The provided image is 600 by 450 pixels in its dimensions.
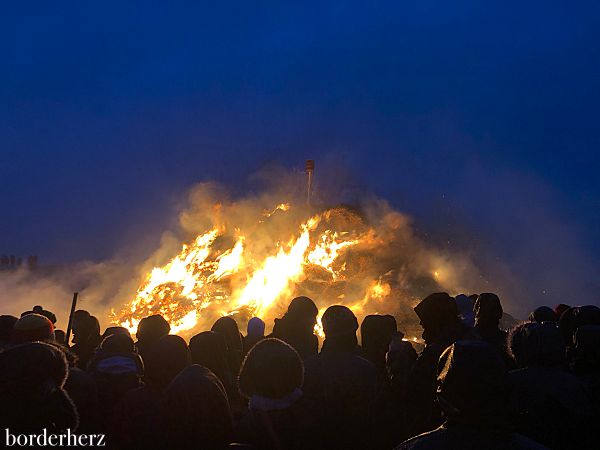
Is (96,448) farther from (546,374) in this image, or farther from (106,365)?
(546,374)

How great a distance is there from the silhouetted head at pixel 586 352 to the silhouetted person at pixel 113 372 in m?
4.35

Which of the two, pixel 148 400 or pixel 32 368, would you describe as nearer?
pixel 32 368

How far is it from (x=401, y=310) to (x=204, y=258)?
939cm

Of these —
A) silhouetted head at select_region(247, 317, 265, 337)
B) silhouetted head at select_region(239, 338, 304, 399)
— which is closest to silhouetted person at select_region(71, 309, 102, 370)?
silhouetted head at select_region(247, 317, 265, 337)

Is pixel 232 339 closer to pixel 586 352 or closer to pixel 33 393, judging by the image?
pixel 33 393

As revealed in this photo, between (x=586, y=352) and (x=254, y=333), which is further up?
(x=254, y=333)

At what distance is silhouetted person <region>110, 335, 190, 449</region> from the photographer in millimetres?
3755

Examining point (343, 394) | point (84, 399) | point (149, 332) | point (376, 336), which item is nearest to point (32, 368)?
point (84, 399)

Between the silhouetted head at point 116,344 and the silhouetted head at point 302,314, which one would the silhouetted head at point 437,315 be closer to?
the silhouetted head at point 302,314

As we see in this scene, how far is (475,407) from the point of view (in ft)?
7.00

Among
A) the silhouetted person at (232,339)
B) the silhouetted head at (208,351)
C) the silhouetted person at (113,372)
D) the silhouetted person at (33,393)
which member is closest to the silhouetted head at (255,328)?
the silhouetted person at (232,339)

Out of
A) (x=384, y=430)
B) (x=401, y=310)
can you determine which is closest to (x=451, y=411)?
(x=384, y=430)

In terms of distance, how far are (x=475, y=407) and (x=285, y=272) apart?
17.3m

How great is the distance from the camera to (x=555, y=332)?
3717 mm
